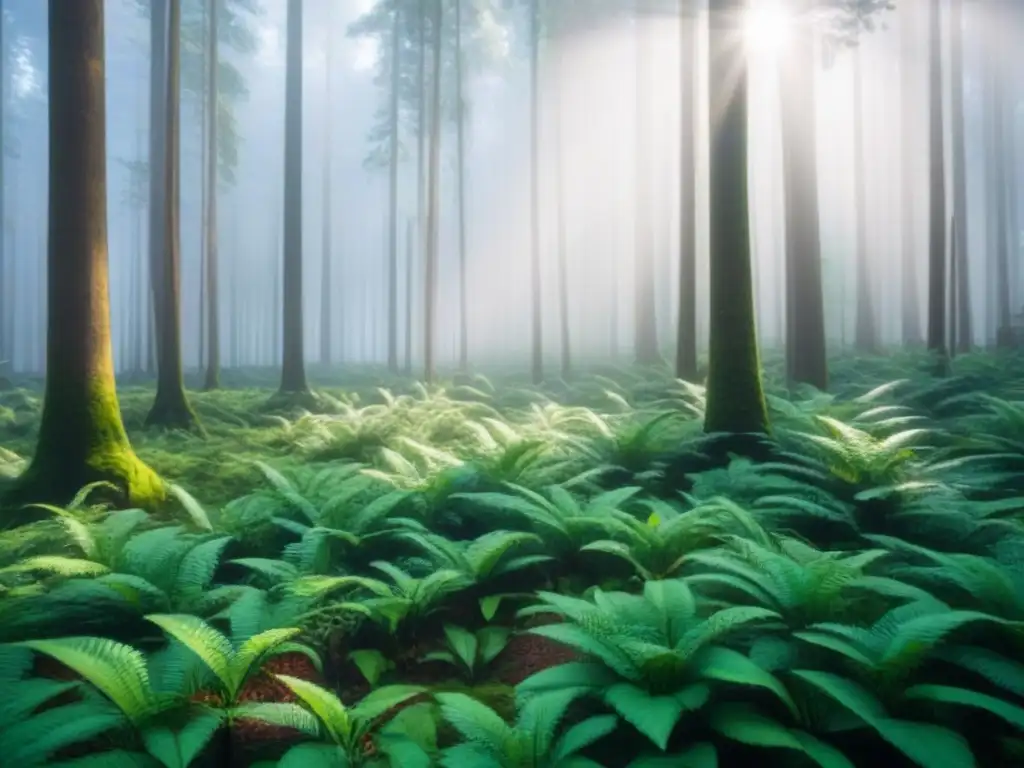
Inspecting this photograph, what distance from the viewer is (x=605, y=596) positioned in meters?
4.02

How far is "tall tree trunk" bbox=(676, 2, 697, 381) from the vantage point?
14.8 metres

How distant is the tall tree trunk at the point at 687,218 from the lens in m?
14.8

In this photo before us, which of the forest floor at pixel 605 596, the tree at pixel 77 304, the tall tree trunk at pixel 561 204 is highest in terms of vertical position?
the tall tree trunk at pixel 561 204

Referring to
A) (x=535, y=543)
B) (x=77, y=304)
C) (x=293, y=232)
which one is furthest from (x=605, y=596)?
(x=293, y=232)

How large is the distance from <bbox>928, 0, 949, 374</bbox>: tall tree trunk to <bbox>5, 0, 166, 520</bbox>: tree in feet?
47.9

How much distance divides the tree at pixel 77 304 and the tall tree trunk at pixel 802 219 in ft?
35.2

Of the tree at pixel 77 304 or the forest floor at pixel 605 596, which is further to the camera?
the tree at pixel 77 304

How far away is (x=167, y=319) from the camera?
12922 millimetres

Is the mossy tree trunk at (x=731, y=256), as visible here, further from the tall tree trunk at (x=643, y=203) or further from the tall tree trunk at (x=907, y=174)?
the tall tree trunk at (x=907, y=174)

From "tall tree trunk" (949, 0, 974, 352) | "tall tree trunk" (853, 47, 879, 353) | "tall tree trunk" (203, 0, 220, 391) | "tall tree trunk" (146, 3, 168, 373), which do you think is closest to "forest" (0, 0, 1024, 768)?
"tall tree trunk" (203, 0, 220, 391)

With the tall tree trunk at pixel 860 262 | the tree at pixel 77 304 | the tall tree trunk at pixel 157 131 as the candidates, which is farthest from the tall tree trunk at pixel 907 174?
the tree at pixel 77 304

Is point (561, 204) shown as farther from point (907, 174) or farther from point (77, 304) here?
point (77, 304)

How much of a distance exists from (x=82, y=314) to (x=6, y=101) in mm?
44618

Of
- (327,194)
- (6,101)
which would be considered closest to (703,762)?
(327,194)
